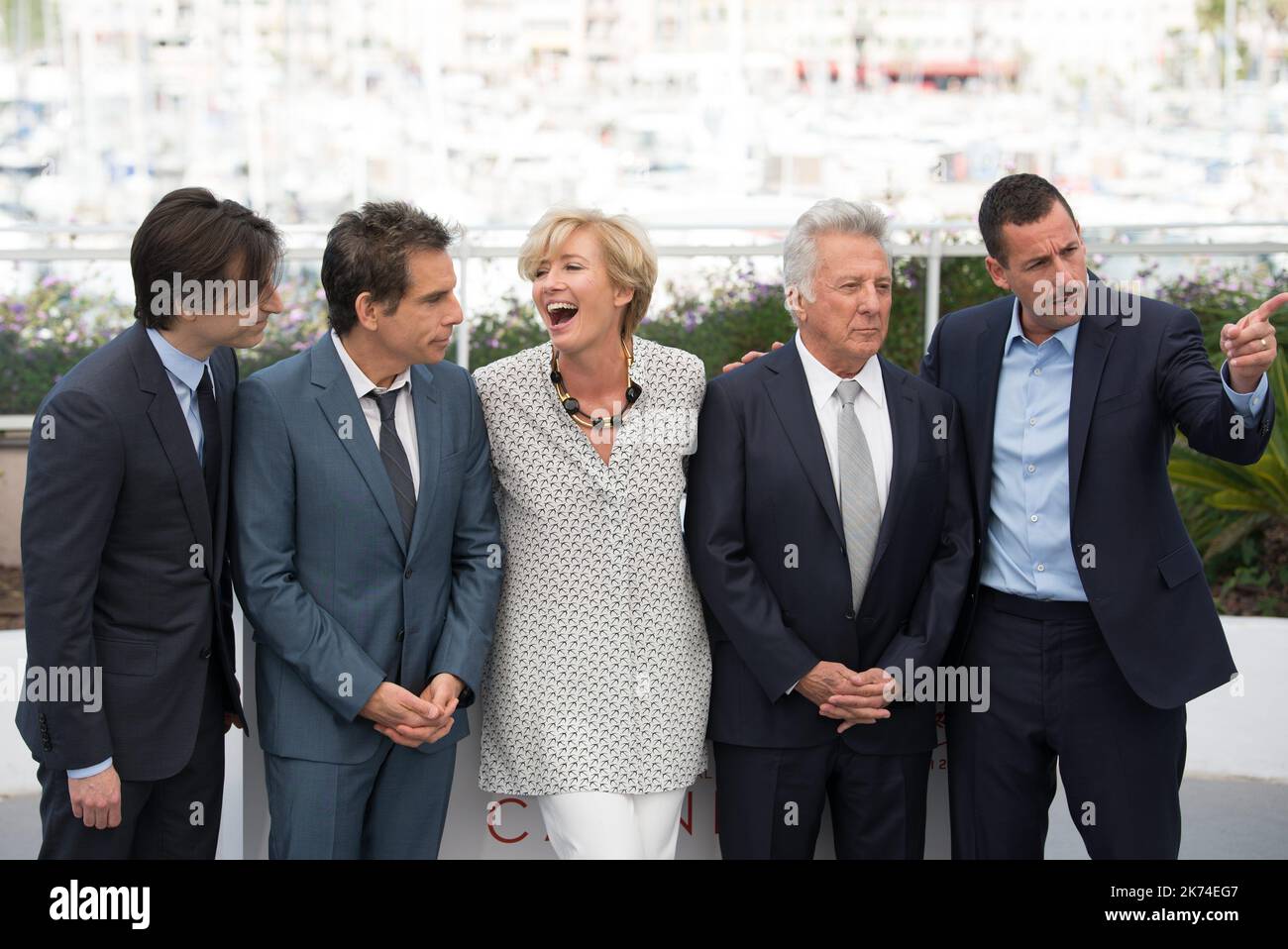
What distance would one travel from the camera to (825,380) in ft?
11.4

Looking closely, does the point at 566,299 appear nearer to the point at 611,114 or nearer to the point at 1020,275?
the point at 1020,275

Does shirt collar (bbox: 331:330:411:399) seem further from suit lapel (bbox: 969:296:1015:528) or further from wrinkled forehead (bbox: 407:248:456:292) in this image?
suit lapel (bbox: 969:296:1015:528)

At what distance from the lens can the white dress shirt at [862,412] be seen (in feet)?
11.3

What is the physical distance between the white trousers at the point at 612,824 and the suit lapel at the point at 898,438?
31.1 inches

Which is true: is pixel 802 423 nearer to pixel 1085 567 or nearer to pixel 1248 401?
pixel 1085 567

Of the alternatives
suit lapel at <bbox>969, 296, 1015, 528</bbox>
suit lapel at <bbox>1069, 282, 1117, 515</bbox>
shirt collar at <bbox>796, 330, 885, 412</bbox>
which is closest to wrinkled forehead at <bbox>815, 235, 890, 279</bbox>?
shirt collar at <bbox>796, 330, 885, 412</bbox>

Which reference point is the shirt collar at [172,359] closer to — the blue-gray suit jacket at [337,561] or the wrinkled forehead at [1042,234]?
the blue-gray suit jacket at [337,561]

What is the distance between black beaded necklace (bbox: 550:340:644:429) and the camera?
3.34 metres

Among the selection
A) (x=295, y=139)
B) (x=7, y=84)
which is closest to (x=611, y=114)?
(x=295, y=139)

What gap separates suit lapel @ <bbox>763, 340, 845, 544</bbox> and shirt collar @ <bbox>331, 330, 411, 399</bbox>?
901 millimetres

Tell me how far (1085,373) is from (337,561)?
183 centimetres

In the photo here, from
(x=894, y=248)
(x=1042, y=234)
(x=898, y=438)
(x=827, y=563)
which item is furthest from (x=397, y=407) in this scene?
(x=894, y=248)

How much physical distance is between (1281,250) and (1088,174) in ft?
74.2
